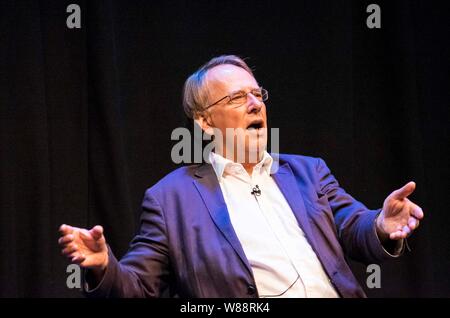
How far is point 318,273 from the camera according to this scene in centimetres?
225

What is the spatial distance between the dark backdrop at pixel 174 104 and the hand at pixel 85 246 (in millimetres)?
840

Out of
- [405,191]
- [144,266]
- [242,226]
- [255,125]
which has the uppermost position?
[255,125]

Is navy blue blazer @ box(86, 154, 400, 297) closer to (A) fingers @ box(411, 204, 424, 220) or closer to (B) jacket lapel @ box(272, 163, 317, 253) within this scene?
(B) jacket lapel @ box(272, 163, 317, 253)

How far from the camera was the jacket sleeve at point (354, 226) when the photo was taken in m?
2.21

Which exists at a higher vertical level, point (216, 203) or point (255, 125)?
point (255, 125)

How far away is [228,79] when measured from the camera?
260 centimetres

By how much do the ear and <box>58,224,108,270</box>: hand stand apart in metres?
0.81

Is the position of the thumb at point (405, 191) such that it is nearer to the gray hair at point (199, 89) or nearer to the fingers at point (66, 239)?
the gray hair at point (199, 89)

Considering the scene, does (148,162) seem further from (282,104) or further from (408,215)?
(408,215)

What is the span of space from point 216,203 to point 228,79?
1.72ft

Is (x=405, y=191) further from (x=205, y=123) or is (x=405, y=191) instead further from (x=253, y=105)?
(x=205, y=123)

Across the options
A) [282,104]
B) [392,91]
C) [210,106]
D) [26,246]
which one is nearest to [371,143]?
[392,91]

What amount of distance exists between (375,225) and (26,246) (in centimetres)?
145

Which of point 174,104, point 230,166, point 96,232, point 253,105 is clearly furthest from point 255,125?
point 96,232
